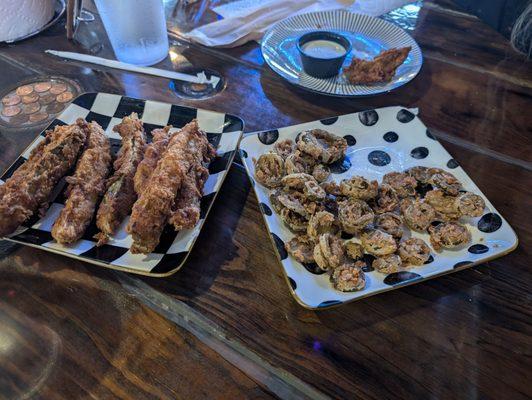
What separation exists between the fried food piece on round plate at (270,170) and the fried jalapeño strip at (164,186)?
7.8 inches

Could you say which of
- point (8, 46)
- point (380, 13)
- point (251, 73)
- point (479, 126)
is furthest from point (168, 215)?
point (380, 13)

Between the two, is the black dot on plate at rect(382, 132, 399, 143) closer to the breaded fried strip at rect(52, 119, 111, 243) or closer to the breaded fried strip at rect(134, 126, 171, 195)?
the breaded fried strip at rect(134, 126, 171, 195)

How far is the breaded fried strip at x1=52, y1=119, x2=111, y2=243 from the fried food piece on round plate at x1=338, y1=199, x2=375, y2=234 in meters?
0.78

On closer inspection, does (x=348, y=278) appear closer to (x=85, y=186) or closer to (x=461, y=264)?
(x=461, y=264)

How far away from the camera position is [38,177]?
1.17 metres

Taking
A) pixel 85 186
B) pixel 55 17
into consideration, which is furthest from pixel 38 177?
pixel 55 17

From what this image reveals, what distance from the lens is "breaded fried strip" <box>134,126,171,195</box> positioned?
117 centimetres

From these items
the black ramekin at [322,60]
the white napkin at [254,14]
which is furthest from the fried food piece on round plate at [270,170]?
the white napkin at [254,14]

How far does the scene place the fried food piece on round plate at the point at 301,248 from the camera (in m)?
1.03

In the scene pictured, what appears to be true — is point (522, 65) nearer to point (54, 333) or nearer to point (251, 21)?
point (251, 21)

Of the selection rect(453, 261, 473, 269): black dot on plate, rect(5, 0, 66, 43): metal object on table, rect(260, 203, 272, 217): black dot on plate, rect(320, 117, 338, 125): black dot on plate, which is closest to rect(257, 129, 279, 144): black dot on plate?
rect(320, 117, 338, 125): black dot on plate

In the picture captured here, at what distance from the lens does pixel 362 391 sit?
0.87 m

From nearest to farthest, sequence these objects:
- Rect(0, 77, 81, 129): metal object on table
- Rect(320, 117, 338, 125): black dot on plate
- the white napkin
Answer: Rect(320, 117, 338, 125): black dot on plate, Rect(0, 77, 81, 129): metal object on table, the white napkin

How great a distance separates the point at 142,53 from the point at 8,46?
0.80 meters
